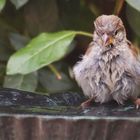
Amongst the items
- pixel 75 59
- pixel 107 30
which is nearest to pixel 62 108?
pixel 107 30

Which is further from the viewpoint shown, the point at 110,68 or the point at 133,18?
the point at 133,18

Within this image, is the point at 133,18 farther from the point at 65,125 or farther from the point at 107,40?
the point at 65,125

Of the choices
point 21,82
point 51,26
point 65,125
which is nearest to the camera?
point 65,125

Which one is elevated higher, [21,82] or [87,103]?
[21,82]

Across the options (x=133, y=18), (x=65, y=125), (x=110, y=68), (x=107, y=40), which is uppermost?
(x=133, y=18)

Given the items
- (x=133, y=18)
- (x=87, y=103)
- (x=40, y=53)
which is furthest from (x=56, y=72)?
(x=87, y=103)

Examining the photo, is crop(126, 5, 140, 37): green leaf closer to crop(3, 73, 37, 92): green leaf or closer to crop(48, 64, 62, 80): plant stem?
crop(48, 64, 62, 80): plant stem
